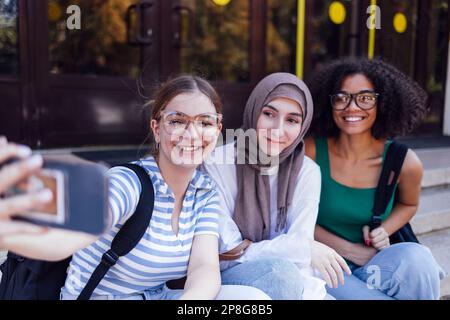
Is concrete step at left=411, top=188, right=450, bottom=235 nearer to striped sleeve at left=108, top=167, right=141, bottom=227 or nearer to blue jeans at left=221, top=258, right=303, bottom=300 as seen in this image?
blue jeans at left=221, top=258, right=303, bottom=300

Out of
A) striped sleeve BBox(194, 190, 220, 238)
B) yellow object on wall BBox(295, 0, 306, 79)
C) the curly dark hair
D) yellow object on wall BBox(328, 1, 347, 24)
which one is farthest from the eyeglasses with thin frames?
yellow object on wall BBox(328, 1, 347, 24)

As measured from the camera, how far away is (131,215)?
1.40 meters

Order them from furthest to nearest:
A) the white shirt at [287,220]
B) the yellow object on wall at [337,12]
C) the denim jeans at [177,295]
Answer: the yellow object on wall at [337,12], the white shirt at [287,220], the denim jeans at [177,295]

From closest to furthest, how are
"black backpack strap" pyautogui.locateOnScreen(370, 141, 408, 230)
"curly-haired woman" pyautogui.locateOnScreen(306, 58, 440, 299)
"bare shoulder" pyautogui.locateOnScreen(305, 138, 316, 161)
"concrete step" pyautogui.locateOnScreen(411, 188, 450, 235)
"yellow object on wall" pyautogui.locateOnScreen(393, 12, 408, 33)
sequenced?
"curly-haired woman" pyautogui.locateOnScreen(306, 58, 440, 299) → "black backpack strap" pyautogui.locateOnScreen(370, 141, 408, 230) → "bare shoulder" pyautogui.locateOnScreen(305, 138, 316, 161) → "concrete step" pyautogui.locateOnScreen(411, 188, 450, 235) → "yellow object on wall" pyautogui.locateOnScreen(393, 12, 408, 33)

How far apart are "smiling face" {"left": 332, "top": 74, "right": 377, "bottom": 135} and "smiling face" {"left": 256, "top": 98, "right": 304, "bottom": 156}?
1.05 ft

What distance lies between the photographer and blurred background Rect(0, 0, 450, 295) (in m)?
3.54

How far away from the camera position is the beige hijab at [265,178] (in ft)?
6.16

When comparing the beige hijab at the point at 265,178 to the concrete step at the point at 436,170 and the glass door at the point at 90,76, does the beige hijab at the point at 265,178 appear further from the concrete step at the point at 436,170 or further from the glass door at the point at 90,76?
the concrete step at the point at 436,170

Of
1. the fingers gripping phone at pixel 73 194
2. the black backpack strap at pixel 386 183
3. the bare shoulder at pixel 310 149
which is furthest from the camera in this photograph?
the bare shoulder at pixel 310 149

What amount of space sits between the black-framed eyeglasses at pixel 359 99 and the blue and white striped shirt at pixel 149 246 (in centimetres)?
87

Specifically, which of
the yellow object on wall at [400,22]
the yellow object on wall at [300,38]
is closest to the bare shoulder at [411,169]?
the yellow object on wall at [300,38]

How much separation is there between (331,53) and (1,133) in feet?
12.8

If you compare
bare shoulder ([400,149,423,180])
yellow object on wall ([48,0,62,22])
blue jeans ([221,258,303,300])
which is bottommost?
blue jeans ([221,258,303,300])

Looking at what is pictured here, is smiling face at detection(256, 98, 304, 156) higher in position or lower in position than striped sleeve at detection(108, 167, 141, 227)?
higher
